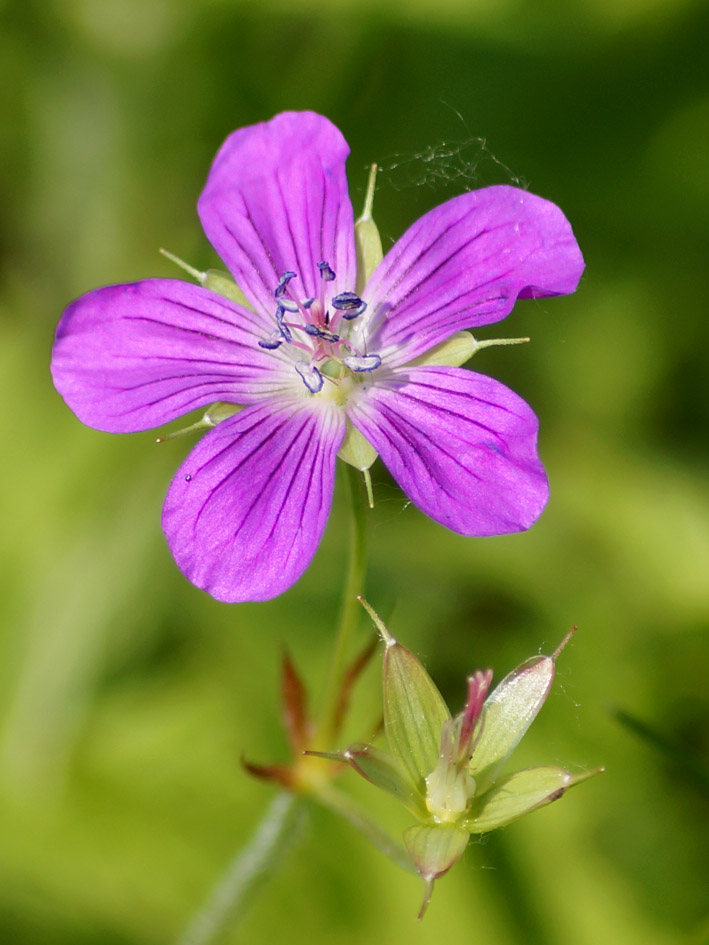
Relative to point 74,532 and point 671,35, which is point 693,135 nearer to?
point 671,35

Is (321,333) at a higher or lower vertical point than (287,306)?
lower

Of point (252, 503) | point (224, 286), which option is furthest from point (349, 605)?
point (224, 286)

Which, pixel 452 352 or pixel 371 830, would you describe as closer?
pixel 371 830

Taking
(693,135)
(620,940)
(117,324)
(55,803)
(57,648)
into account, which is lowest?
(620,940)

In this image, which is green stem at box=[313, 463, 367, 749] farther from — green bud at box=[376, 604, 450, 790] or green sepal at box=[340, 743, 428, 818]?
green sepal at box=[340, 743, 428, 818]

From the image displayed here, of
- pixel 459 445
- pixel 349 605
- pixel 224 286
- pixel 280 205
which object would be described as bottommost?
pixel 349 605

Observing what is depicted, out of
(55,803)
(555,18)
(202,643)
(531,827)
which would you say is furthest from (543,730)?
(555,18)

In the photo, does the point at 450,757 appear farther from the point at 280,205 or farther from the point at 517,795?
the point at 280,205

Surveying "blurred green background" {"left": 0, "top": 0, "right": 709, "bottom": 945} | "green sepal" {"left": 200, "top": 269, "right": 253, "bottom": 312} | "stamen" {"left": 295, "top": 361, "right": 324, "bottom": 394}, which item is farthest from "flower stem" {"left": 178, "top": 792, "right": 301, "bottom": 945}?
"green sepal" {"left": 200, "top": 269, "right": 253, "bottom": 312}
